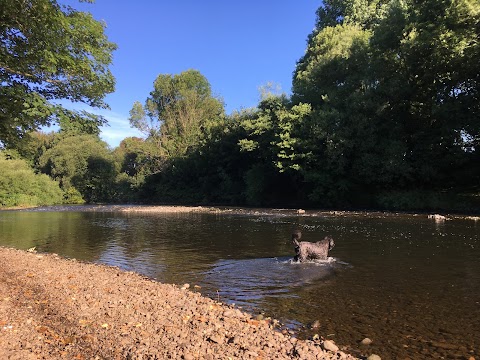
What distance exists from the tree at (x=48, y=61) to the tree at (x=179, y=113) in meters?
49.7

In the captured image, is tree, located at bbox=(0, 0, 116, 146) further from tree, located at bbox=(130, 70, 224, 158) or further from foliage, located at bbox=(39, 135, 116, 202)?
foliage, located at bbox=(39, 135, 116, 202)

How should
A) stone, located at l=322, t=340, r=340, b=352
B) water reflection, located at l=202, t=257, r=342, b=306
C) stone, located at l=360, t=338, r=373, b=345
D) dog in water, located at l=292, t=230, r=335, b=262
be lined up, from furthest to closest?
dog in water, located at l=292, t=230, r=335, b=262 < water reflection, located at l=202, t=257, r=342, b=306 < stone, located at l=360, t=338, r=373, b=345 < stone, located at l=322, t=340, r=340, b=352

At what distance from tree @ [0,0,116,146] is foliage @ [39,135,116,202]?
2579 inches

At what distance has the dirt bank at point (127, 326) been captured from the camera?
5230mm

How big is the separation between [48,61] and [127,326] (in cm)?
783

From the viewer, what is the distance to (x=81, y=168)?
76250 millimetres

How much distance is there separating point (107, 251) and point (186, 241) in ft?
12.3

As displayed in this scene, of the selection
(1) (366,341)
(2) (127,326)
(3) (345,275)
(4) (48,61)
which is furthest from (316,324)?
(4) (48,61)

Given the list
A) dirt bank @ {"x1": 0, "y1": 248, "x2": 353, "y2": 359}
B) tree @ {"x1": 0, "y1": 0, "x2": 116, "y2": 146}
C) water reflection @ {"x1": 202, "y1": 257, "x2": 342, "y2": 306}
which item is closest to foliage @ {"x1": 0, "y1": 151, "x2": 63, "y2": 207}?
tree @ {"x1": 0, "y1": 0, "x2": 116, "y2": 146}

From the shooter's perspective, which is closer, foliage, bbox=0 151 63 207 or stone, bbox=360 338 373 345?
stone, bbox=360 338 373 345

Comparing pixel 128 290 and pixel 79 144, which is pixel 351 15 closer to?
pixel 79 144

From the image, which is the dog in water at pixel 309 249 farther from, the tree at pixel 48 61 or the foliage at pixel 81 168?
the foliage at pixel 81 168

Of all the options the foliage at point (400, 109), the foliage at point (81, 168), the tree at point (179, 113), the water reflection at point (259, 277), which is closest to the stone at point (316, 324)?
the water reflection at point (259, 277)

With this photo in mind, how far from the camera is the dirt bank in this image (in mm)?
5230
